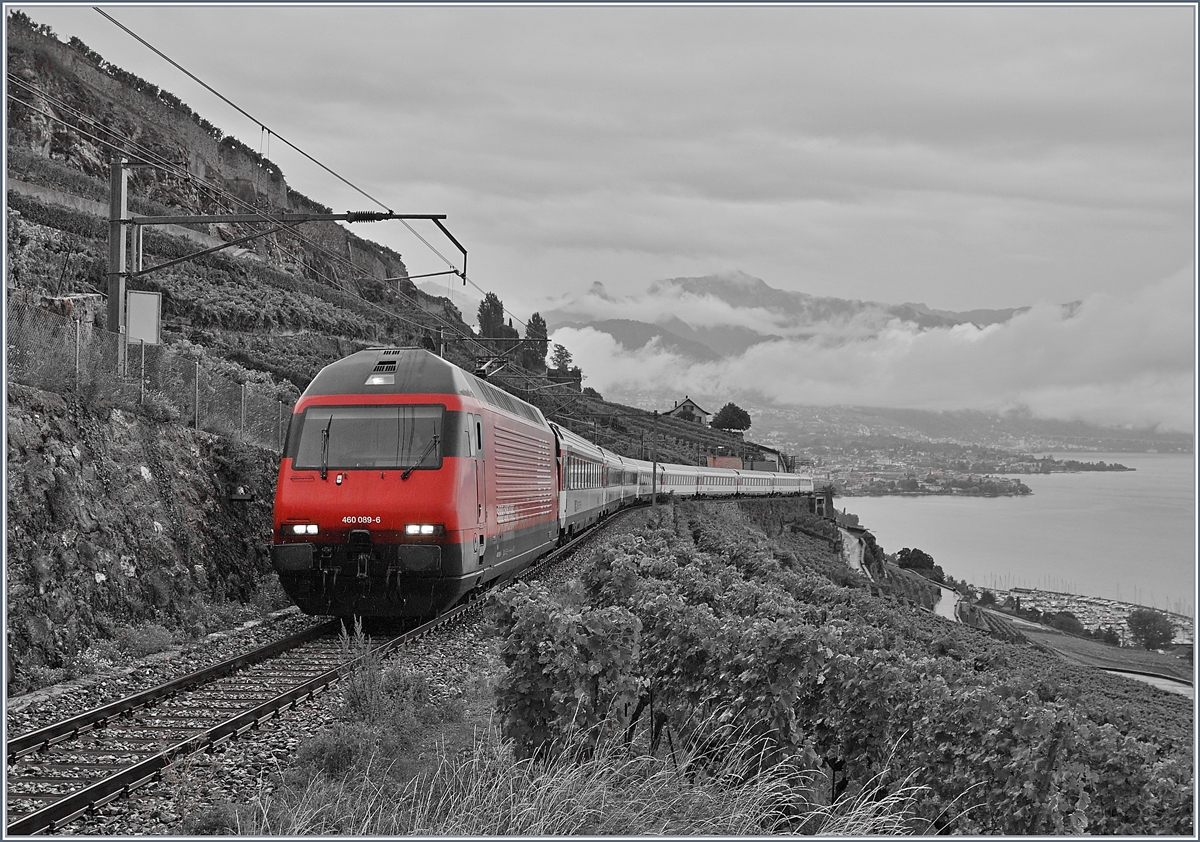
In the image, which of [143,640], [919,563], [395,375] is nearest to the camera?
[143,640]

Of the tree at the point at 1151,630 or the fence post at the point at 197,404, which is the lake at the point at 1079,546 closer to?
the tree at the point at 1151,630

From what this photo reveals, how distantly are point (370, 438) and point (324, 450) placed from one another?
2.00 feet

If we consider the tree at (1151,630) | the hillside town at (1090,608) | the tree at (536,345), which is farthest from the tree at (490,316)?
the tree at (1151,630)

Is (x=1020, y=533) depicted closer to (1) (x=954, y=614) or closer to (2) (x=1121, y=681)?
(1) (x=954, y=614)

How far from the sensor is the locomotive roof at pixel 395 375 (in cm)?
1305

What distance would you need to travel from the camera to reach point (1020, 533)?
523 feet

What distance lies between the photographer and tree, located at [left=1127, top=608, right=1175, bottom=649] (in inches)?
3113

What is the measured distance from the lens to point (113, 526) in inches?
488

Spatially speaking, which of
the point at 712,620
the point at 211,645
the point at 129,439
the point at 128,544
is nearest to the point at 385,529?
the point at 211,645

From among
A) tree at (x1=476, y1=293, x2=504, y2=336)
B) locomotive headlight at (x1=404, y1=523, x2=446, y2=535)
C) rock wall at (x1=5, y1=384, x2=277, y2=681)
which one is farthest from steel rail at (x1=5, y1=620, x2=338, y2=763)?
tree at (x1=476, y1=293, x2=504, y2=336)

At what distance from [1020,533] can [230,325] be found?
145561 millimetres

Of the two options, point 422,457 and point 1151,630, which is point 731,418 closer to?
point 1151,630

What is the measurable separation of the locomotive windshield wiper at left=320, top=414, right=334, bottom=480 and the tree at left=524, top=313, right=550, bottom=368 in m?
89.9

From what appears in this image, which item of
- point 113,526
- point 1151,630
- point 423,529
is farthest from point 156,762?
point 1151,630
